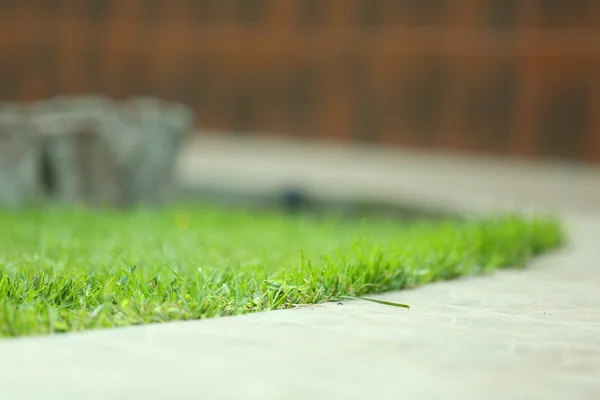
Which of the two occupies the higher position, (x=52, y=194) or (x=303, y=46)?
(x=303, y=46)

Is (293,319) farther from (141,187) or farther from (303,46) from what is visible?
(303,46)

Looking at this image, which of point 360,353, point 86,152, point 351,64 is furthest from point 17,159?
point 360,353

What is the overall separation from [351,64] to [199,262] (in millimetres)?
7078

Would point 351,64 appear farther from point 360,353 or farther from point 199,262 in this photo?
point 360,353

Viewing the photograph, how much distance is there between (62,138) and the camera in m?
7.66

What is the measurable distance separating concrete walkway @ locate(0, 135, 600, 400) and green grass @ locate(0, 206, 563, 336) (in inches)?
5.4

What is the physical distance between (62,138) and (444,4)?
4902mm

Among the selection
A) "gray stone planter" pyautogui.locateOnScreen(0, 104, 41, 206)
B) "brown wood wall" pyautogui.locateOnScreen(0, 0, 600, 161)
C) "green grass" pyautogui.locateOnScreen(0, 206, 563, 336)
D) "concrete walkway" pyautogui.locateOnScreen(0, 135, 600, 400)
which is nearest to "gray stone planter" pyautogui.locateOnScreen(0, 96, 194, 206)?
"gray stone planter" pyautogui.locateOnScreen(0, 104, 41, 206)

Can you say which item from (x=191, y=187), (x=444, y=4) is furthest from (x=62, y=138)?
(x=444, y=4)

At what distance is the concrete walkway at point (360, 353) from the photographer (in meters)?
2.16

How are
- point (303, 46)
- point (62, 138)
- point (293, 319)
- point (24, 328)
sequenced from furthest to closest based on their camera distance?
1. point (303, 46)
2. point (62, 138)
3. point (293, 319)
4. point (24, 328)


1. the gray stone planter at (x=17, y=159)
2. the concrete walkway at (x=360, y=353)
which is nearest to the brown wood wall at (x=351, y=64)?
the gray stone planter at (x=17, y=159)

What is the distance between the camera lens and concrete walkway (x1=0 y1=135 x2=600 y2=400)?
2156 mm

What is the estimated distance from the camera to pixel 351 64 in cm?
1105
